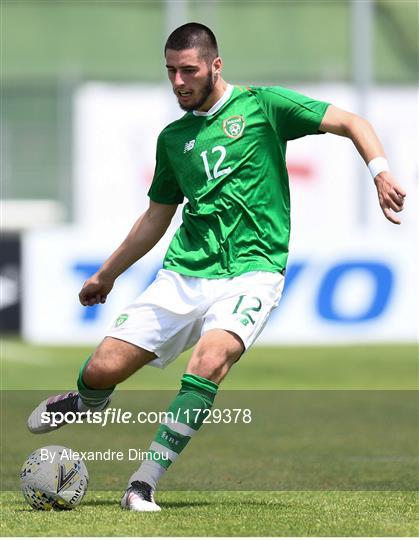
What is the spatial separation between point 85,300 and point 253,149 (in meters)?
1.39

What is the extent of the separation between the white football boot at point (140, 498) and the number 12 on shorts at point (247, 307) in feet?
3.00

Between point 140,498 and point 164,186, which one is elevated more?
point 164,186

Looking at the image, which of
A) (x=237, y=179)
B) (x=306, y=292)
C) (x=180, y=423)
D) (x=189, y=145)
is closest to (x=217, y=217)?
(x=237, y=179)

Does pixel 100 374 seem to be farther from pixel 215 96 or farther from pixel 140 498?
pixel 215 96

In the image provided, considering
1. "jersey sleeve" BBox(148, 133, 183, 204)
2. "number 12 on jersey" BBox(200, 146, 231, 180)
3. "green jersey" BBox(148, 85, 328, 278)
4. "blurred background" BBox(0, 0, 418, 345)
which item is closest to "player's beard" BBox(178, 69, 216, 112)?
"green jersey" BBox(148, 85, 328, 278)

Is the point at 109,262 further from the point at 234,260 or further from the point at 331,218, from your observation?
the point at 331,218

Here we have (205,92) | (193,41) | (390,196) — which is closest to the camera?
(390,196)

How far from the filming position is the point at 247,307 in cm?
655

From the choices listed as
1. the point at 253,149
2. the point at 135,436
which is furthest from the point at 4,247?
the point at 253,149

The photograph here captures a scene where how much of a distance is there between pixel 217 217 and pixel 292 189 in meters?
16.3

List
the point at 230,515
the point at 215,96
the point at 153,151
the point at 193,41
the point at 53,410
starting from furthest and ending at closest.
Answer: the point at 153,151 → the point at 53,410 → the point at 215,96 → the point at 193,41 → the point at 230,515

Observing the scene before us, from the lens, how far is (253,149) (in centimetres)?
680

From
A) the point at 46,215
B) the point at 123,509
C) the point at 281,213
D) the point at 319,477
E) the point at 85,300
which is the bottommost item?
the point at 46,215

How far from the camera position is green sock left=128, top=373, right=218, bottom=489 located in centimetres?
636
